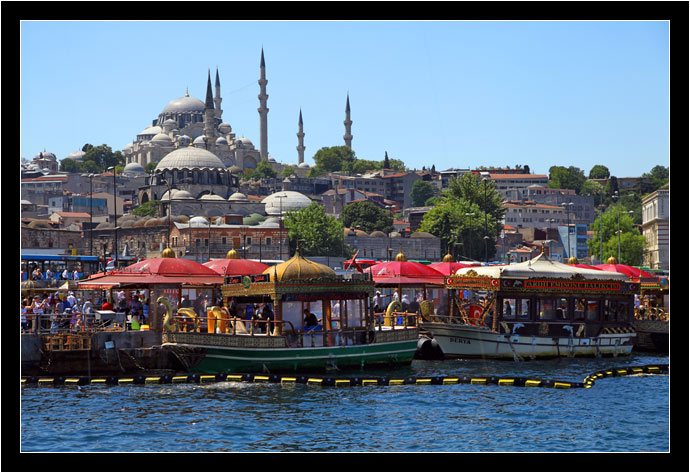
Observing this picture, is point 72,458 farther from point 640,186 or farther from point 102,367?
point 640,186

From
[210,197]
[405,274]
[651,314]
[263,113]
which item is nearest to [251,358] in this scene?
[405,274]

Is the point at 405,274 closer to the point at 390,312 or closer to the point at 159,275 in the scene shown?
the point at 390,312

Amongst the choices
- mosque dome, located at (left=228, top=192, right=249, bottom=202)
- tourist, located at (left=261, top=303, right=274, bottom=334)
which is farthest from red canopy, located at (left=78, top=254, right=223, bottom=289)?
mosque dome, located at (left=228, top=192, right=249, bottom=202)

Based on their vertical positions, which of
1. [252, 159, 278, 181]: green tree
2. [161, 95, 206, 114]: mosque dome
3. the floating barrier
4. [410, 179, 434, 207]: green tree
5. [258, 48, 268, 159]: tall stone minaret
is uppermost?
[161, 95, 206, 114]: mosque dome

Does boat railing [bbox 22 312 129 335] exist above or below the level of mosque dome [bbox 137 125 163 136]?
below

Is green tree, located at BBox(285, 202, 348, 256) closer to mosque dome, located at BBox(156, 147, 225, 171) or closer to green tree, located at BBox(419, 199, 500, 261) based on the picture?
green tree, located at BBox(419, 199, 500, 261)

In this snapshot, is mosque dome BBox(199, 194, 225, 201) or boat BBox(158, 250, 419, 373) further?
mosque dome BBox(199, 194, 225, 201)
